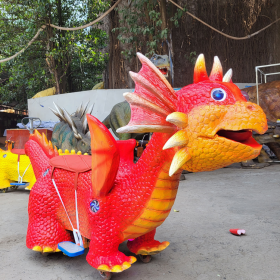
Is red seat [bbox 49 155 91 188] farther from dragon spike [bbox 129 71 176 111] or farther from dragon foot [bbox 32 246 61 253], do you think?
dragon spike [bbox 129 71 176 111]

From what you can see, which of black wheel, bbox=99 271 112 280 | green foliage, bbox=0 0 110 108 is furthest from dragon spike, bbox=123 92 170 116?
green foliage, bbox=0 0 110 108

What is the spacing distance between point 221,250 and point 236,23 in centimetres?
655

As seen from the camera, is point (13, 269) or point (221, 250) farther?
point (221, 250)

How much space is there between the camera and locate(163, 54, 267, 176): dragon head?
1.11 meters

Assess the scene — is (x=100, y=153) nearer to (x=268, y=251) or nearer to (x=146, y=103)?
(x=146, y=103)

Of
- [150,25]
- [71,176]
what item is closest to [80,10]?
[150,25]

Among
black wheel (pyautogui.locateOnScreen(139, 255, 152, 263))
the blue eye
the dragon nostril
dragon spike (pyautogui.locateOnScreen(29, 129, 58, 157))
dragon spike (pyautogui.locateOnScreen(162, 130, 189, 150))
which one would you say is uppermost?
the blue eye

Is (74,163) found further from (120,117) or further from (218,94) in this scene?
(120,117)

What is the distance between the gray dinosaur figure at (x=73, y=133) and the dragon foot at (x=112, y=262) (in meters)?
2.06

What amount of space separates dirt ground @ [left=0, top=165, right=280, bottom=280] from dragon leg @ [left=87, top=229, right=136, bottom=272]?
0.50 feet

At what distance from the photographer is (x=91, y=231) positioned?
4.97 feet

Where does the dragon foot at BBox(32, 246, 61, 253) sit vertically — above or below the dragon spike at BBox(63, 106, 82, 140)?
below

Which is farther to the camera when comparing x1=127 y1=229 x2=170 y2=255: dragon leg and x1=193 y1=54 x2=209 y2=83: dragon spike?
x1=127 y1=229 x2=170 y2=255: dragon leg

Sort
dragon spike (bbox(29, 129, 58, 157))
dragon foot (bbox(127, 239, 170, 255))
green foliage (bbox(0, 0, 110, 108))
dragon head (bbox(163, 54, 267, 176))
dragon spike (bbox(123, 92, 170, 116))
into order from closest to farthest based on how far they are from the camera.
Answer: dragon head (bbox(163, 54, 267, 176))
dragon spike (bbox(123, 92, 170, 116))
dragon foot (bbox(127, 239, 170, 255))
dragon spike (bbox(29, 129, 58, 157))
green foliage (bbox(0, 0, 110, 108))
